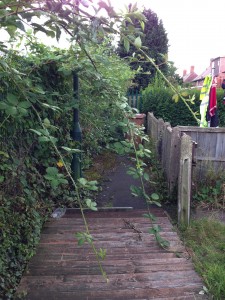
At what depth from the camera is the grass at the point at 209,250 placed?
2.78m

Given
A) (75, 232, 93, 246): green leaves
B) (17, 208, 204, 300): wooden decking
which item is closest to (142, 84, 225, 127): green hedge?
(17, 208, 204, 300): wooden decking

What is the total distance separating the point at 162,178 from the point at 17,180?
3.36 metres

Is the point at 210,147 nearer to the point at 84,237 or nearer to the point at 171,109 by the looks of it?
the point at 84,237

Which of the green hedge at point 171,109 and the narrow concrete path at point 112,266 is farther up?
the green hedge at point 171,109

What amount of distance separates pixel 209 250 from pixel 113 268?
115 centimetres

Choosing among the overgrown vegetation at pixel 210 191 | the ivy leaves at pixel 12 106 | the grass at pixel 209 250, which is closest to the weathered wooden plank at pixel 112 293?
the grass at pixel 209 250

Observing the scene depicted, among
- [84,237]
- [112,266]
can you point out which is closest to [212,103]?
[112,266]

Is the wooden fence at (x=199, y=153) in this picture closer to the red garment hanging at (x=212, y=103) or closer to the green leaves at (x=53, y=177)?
the red garment hanging at (x=212, y=103)

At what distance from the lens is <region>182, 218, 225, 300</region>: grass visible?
2.78 m

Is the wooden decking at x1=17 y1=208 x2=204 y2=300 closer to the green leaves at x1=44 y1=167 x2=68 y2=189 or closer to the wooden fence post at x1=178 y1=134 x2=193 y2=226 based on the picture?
the wooden fence post at x1=178 y1=134 x2=193 y2=226

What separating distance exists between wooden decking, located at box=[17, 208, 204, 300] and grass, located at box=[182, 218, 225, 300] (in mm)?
118

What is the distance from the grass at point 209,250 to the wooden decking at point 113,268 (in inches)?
4.7

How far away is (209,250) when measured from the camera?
11.5 ft

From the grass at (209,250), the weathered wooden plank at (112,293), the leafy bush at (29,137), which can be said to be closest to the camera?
the leafy bush at (29,137)
